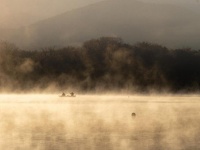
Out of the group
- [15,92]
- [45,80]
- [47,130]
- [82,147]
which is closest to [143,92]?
[45,80]

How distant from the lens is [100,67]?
276ft

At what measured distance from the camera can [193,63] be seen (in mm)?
77250

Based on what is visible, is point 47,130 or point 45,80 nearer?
point 47,130

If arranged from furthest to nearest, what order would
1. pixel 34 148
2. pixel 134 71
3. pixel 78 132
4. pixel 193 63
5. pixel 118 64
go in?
pixel 118 64 < pixel 134 71 < pixel 193 63 < pixel 78 132 < pixel 34 148

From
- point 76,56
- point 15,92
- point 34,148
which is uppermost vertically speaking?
point 76,56

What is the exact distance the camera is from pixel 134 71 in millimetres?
83000

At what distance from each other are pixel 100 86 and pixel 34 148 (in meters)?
65.2

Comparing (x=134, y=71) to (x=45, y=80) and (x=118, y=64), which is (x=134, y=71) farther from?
(x=45, y=80)

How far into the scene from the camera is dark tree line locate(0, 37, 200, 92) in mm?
78625

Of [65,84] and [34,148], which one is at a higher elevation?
[65,84]

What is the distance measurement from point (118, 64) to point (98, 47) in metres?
6.89

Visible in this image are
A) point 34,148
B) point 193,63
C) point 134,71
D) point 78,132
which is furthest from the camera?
point 134,71

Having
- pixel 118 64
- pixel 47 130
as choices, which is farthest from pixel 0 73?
pixel 47 130

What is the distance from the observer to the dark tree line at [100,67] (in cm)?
7862
